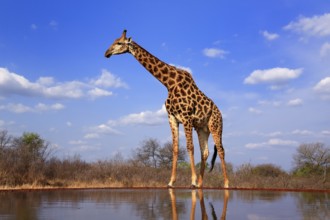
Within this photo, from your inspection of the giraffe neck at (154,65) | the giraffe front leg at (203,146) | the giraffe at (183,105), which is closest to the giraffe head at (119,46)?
the giraffe at (183,105)

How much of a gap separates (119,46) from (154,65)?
1183 mm

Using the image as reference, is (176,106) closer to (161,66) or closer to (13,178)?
(161,66)

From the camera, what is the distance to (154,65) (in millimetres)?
11258

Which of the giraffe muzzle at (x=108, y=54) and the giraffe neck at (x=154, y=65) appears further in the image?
the giraffe neck at (x=154, y=65)

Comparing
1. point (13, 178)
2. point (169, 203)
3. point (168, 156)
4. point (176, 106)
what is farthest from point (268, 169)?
point (169, 203)

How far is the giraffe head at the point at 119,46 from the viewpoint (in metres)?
10.8

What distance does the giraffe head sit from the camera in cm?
1080

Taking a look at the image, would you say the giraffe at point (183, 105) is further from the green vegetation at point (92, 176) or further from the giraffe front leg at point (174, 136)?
the green vegetation at point (92, 176)

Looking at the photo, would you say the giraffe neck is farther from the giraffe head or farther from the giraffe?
the giraffe head

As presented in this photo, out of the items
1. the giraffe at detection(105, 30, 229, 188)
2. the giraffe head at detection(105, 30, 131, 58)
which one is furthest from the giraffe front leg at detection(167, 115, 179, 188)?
the giraffe head at detection(105, 30, 131, 58)

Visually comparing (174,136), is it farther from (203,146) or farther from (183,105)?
(203,146)

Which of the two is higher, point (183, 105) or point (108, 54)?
point (108, 54)

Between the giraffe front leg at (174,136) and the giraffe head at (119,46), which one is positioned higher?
the giraffe head at (119,46)

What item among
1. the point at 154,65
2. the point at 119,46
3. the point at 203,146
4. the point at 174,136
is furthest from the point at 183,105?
the point at 119,46
